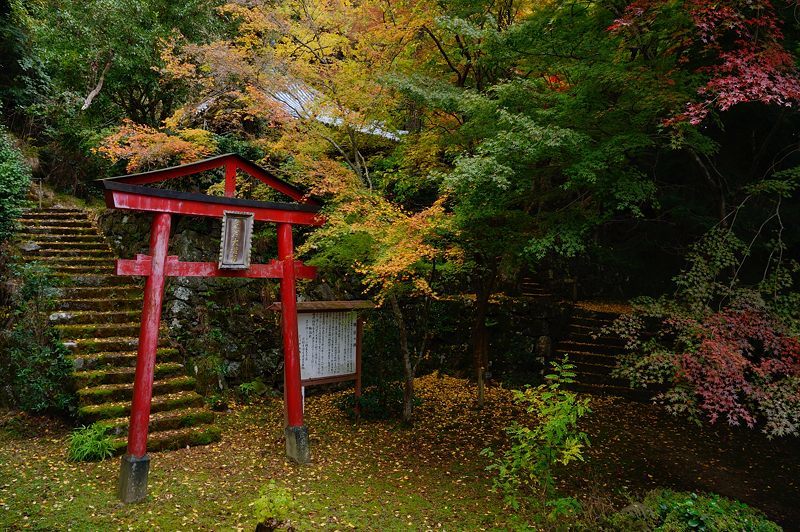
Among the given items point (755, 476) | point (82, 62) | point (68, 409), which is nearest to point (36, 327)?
point (68, 409)

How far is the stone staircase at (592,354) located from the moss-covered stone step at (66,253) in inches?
393

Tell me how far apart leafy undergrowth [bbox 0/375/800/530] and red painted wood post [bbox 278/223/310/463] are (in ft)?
1.32

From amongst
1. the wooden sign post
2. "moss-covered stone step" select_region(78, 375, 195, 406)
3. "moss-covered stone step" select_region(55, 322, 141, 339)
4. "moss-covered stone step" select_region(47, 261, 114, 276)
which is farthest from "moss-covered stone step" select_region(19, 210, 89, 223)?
the wooden sign post

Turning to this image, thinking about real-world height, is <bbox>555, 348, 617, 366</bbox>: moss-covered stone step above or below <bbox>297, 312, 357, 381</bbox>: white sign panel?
below

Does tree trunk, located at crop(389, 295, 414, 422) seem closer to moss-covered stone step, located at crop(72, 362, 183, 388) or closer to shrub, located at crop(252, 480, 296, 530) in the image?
moss-covered stone step, located at crop(72, 362, 183, 388)

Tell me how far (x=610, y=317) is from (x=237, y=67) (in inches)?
418

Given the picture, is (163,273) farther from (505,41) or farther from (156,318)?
(505,41)

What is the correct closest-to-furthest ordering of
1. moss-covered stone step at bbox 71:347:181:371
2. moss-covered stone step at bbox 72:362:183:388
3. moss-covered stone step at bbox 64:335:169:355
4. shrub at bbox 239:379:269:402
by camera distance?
1. moss-covered stone step at bbox 72:362:183:388
2. moss-covered stone step at bbox 71:347:181:371
3. moss-covered stone step at bbox 64:335:169:355
4. shrub at bbox 239:379:269:402

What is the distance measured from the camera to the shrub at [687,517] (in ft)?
13.1

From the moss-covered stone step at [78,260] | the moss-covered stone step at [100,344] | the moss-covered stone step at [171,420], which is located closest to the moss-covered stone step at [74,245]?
the moss-covered stone step at [78,260]

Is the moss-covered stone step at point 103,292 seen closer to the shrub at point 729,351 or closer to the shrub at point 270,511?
the shrub at point 270,511

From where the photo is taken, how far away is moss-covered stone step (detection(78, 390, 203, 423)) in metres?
6.41

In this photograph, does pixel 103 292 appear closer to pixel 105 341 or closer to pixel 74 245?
pixel 105 341

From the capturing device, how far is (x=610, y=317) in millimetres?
12430
